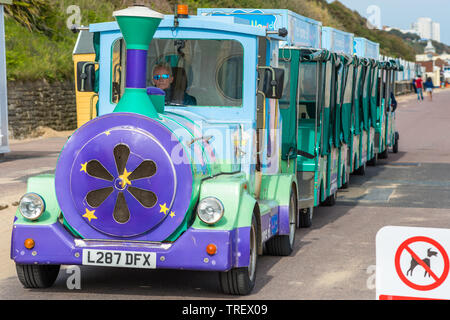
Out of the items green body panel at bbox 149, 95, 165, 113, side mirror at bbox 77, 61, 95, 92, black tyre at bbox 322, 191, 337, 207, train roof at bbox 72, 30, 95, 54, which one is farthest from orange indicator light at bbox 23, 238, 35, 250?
train roof at bbox 72, 30, 95, 54

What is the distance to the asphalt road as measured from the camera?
7680 millimetres

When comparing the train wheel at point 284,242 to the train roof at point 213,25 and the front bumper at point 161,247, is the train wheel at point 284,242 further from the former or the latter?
the front bumper at point 161,247

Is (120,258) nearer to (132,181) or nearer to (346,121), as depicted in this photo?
(132,181)

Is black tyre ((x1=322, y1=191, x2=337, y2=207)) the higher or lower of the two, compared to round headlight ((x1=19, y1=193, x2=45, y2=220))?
lower

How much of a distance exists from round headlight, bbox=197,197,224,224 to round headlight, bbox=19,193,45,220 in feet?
4.40

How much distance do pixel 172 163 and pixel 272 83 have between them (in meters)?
1.84

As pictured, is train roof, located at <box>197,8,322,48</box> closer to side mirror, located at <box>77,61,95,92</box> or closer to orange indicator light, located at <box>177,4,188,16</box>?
orange indicator light, located at <box>177,4,188,16</box>

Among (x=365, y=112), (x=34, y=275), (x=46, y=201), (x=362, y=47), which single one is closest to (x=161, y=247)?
(x=46, y=201)

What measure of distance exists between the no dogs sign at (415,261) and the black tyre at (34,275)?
363cm

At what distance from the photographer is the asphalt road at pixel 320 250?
7.68 m

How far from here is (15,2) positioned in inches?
1144

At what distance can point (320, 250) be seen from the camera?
9828 millimetres

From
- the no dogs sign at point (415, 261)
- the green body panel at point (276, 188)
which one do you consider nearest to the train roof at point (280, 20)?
the green body panel at point (276, 188)

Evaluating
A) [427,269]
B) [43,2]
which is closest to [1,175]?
[427,269]
